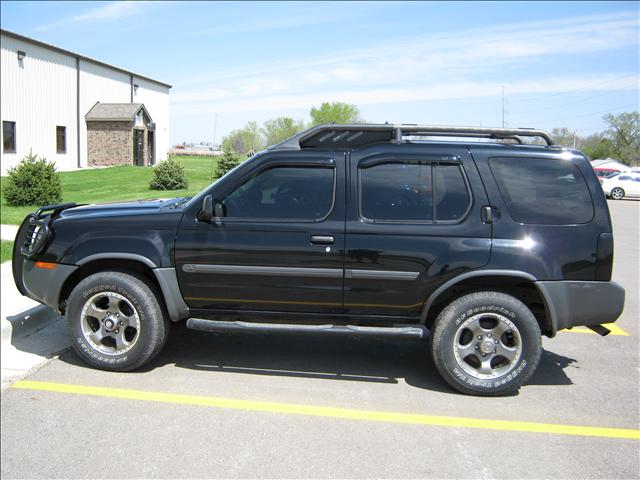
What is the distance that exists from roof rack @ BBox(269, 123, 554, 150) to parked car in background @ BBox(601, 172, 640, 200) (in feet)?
101

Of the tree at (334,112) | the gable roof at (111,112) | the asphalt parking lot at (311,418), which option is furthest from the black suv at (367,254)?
the tree at (334,112)

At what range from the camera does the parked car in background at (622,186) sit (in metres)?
32.6

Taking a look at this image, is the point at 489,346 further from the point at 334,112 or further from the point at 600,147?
the point at 600,147

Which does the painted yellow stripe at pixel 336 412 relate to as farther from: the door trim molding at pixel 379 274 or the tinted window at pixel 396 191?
the tinted window at pixel 396 191

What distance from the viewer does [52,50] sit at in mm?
30344

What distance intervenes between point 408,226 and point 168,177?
19965 millimetres

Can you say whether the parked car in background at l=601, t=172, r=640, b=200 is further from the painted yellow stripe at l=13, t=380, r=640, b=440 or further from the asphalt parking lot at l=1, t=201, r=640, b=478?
the painted yellow stripe at l=13, t=380, r=640, b=440

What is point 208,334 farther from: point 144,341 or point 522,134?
point 522,134

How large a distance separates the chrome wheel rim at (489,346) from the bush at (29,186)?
50.3ft

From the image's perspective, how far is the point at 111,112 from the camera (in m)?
33.8

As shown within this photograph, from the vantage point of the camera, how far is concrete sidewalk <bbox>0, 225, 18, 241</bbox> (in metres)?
10.7

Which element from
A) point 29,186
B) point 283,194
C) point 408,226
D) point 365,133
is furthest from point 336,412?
point 29,186

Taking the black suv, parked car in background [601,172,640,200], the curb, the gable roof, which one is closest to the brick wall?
the gable roof

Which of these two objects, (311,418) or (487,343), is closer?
(311,418)
